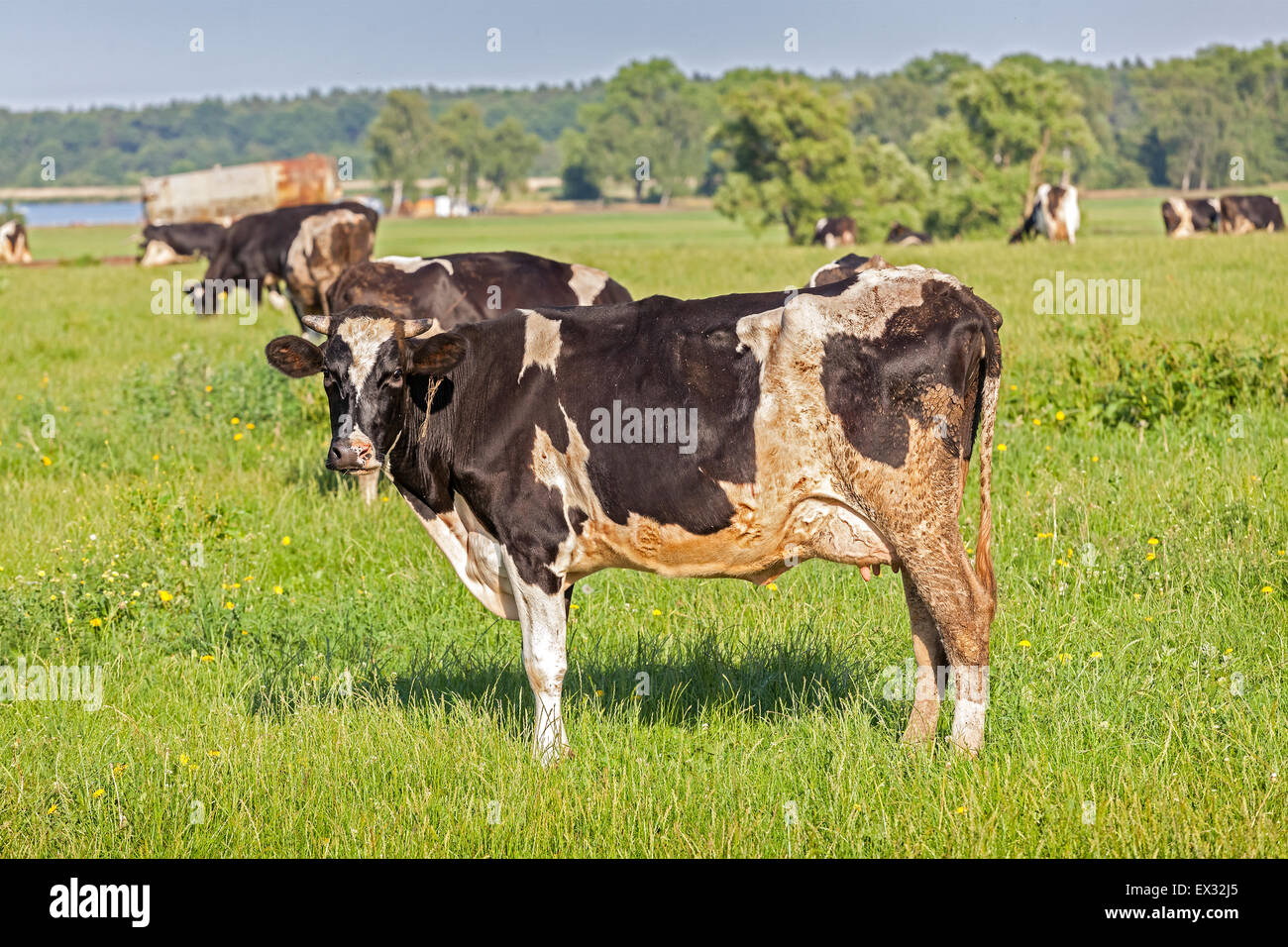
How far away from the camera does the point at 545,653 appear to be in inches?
206

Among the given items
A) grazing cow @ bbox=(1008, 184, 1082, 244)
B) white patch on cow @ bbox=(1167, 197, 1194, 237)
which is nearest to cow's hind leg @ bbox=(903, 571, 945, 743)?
grazing cow @ bbox=(1008, 184, 1082, 244)

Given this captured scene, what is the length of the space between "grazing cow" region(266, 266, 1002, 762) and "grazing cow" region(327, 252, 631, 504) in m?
4.50

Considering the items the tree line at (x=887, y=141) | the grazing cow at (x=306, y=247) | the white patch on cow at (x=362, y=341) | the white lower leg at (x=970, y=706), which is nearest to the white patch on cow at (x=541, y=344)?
the white patch on cow at (x=362, y=341)

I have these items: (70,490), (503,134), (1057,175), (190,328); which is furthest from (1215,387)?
(503,134)

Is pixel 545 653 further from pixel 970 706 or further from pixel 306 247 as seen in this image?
pixel 306 247

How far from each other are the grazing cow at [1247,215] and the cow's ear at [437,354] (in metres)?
50.0

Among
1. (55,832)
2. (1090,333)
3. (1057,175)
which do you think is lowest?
(55,832)

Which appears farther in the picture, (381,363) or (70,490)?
(70,490)

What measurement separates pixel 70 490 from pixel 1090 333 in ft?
28.8

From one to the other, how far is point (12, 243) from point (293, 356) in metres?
43.2

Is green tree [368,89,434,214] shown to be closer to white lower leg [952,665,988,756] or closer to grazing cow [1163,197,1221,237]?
grazing cow [1163,197,1221,237]

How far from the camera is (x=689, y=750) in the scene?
538 centimetres

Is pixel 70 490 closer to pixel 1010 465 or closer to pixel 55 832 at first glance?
pixel 55 832

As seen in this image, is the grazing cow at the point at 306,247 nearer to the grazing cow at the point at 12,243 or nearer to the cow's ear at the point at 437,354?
the cow's ear at the point at 437,354
